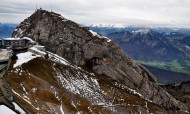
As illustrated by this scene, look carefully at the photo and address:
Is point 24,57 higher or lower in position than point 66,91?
higher

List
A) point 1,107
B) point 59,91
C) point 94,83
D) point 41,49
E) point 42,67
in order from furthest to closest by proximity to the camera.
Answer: point 41,49 → point 94,83 → point 42,67 → point 59,91 → point 1,107

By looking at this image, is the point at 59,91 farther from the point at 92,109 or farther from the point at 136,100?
the point at 136,100

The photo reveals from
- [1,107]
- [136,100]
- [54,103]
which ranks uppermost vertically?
[1,107]

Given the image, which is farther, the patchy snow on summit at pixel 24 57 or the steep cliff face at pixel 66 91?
the patchy snow on summit at pixel 24 57

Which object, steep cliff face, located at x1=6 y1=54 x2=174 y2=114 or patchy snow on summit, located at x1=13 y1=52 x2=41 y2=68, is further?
patchy snow on summit, located at x1=13 y1=52 x2=41 y2=68

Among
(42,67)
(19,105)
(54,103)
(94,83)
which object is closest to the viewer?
(19,105)

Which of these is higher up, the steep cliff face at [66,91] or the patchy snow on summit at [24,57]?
the patchy snow on summit at [24,57]

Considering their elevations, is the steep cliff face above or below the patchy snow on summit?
below

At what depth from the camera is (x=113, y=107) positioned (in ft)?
548

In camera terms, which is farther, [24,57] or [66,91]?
[24,57]

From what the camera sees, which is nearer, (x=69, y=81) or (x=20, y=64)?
(x=20, y=64)

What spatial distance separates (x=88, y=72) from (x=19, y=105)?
88885 mm

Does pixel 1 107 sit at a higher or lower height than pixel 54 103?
higher

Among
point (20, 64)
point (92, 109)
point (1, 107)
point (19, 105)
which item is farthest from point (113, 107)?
point (1, 107)
